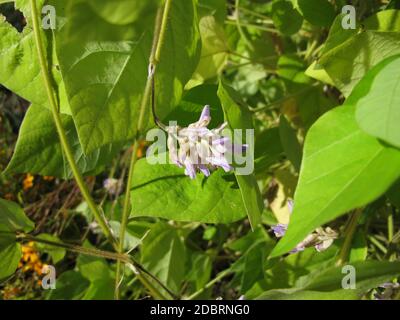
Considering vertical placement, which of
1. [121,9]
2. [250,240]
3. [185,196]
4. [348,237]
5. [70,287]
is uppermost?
[121,9]

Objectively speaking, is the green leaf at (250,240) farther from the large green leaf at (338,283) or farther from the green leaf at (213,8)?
the large green leaf at (338,283)

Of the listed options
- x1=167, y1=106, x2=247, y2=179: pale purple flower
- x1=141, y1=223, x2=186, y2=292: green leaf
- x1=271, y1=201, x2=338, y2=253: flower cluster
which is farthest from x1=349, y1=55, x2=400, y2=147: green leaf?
x1=141, y1=223, x2=186, y2=292: green leaf

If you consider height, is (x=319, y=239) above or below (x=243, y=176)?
below

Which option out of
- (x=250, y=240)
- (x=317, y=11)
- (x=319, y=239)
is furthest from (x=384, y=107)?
(x=250, y=240)

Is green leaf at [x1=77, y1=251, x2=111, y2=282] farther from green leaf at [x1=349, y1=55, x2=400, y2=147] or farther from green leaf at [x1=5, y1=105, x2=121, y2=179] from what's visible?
green leaf at [x1=349, y1=55, x2=400, y2=147]

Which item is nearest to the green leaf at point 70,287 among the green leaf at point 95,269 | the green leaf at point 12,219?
the green leaf at point 95,269

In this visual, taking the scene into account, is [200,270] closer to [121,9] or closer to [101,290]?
[101,290]
